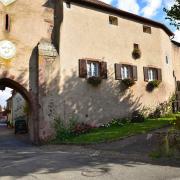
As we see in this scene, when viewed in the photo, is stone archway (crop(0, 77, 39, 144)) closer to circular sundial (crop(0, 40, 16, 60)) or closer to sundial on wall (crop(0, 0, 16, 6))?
circular sundial (crop(0, 40, 16, 60))

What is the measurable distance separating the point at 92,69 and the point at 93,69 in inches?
3.7

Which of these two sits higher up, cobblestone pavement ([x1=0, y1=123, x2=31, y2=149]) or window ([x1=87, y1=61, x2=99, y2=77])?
window ([x1=87, y1=61, x2=99, y2=77])

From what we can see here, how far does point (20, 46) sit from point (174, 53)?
1599 centimetres

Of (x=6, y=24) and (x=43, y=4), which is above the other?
(x=43, y=4)

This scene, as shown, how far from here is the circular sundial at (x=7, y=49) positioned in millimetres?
19422

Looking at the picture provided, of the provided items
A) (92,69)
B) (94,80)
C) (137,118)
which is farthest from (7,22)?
(137,118)

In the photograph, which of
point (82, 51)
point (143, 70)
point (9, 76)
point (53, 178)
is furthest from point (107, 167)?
point (143, 70)

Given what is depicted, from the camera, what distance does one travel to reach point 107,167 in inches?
411

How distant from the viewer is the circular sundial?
19422 mm

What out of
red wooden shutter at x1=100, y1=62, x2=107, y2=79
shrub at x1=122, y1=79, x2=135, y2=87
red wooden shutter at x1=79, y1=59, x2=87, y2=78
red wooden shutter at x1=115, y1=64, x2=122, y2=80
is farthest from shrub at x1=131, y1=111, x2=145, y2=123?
red wooden shutter at x1=79, y1=59, x2=87, y2=78

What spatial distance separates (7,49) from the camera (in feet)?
64.3

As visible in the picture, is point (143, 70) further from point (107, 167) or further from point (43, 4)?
point (107, 167)

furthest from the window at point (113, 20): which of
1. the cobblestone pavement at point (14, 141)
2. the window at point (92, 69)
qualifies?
the cobblestone pavement at point (14, 141)

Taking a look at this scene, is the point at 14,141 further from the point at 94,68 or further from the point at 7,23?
the point at 7,23
